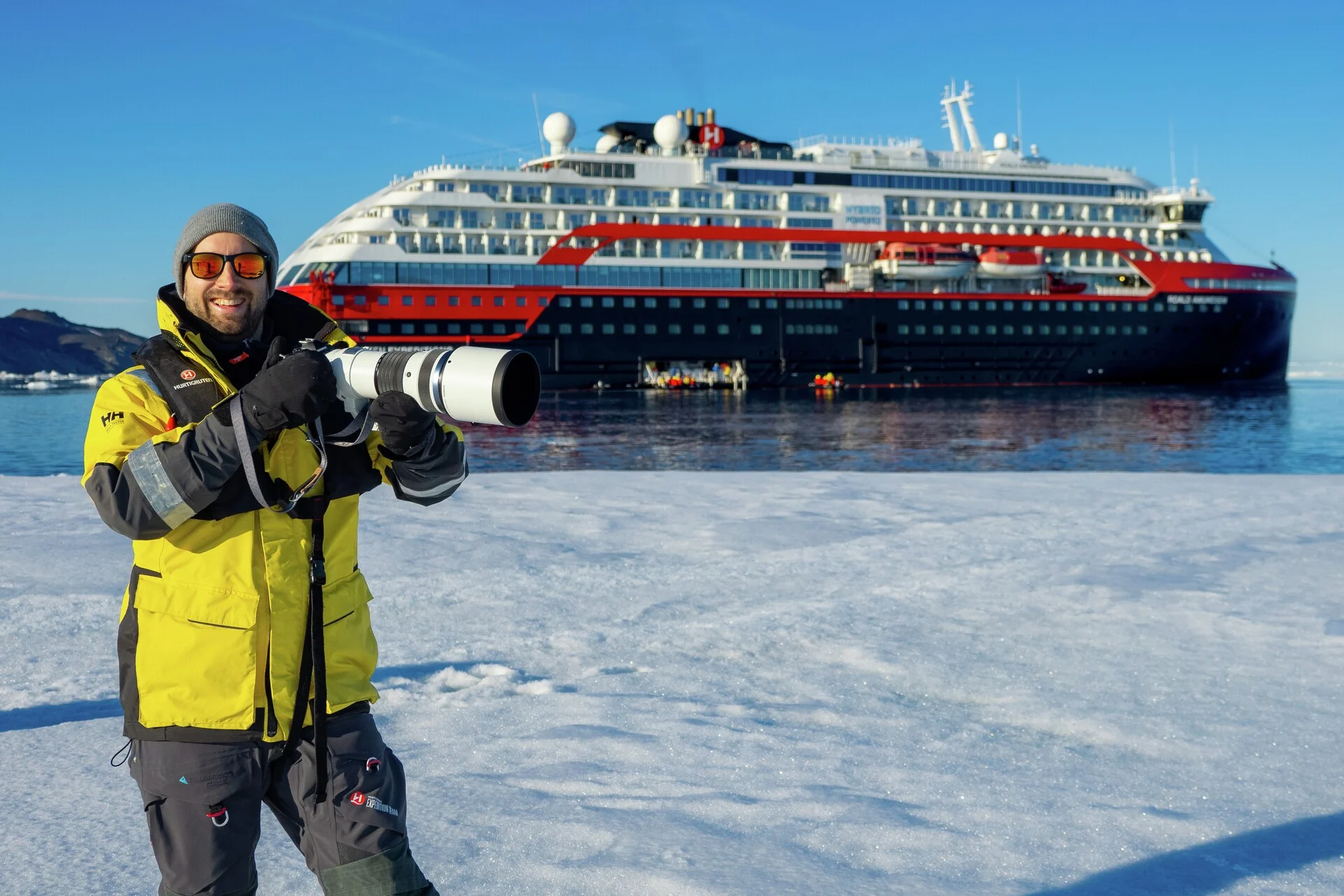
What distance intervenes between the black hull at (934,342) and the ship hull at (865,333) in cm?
5

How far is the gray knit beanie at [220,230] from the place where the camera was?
194 centimetres

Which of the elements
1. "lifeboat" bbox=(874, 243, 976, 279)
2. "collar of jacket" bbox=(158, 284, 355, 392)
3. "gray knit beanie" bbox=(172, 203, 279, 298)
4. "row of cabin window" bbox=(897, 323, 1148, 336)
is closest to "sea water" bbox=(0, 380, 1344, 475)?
"row of cabin window" bbox=(897, 323, 1148, 336)

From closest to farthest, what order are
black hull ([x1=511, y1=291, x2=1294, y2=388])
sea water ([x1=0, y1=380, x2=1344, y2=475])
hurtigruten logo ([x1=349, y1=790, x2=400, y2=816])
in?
hurtigruten logo ([x1=349, y1=790, x2=400, y2=816]) < sea water ([x1=0, y1=380, x2=1344, y2=475]) < black hull ([x1=511, y1=291, x2=1294, y2=388])

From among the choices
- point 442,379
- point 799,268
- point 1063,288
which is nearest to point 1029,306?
point 1063,288

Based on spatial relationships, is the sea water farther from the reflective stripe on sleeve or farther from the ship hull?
the reflective stripe on sleeve

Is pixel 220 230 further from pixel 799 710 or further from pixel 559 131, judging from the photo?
pixel 559 131

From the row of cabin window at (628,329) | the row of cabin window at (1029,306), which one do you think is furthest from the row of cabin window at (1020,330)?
the row of cabin window at (628,329)

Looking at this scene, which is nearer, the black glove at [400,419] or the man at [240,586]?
the man at [240,586]

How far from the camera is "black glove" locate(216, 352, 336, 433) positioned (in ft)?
5.85

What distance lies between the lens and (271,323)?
2064 mm

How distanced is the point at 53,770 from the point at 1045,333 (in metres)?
48.0

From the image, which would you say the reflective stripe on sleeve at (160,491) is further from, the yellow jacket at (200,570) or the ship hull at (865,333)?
the ship hull at (865,333)

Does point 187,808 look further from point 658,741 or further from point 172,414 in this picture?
point 658,741

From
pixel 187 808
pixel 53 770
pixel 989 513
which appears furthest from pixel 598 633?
pixel 989 513
